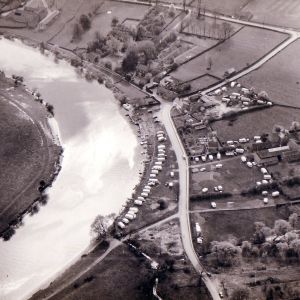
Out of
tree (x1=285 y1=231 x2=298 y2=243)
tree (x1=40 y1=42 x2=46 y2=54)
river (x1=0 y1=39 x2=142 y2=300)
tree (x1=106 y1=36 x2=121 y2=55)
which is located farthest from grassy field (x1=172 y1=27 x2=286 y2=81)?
tree (x1=285 y1=231 x2=298 y2=243)

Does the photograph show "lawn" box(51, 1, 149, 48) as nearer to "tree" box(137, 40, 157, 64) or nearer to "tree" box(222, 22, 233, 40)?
"tree" box(137, 40, 157, 64)

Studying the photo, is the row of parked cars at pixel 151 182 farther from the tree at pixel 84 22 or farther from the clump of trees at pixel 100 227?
the tree at pixel 84 22

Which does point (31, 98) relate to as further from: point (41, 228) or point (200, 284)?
point (200, 284)

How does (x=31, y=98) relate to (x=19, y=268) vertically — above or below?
above

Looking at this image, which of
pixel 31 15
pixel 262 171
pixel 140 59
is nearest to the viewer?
pixel 262 171

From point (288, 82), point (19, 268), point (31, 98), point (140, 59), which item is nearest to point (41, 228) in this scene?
point (19, 268)

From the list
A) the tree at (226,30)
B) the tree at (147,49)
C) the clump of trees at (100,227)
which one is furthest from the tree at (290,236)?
the tree at (226,30)
